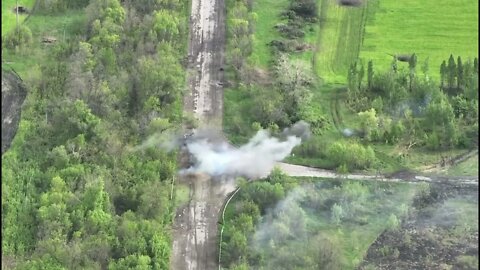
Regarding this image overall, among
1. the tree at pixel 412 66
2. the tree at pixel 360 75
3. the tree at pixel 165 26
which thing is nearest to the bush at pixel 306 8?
the tree at pixel 360 75

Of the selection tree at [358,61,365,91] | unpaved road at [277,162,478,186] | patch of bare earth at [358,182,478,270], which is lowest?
→ patch of bare earth at [358,182,478,270]

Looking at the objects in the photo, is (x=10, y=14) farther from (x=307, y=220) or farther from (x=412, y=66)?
(x=412, y=66)

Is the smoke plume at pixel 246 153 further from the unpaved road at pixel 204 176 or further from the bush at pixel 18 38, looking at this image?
the bush at pixel 18 38

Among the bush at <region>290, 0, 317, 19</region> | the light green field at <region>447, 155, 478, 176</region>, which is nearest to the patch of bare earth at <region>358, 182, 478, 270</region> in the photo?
the light green field at <region>447, 155, 478, 176</region>

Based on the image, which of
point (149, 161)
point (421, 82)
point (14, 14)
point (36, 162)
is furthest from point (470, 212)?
point (14, 14)

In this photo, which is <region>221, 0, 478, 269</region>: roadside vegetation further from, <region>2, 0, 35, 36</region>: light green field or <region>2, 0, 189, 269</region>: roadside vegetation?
<region>2, 0, 35, 36</region>: light green field

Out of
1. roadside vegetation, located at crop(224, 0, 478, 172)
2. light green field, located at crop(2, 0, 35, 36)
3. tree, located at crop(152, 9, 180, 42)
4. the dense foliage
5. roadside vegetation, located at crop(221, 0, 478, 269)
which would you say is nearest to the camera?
roadside vegetation, located at crop(221, 0, 478, 269)

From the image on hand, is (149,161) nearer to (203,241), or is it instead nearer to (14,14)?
(203,241)
